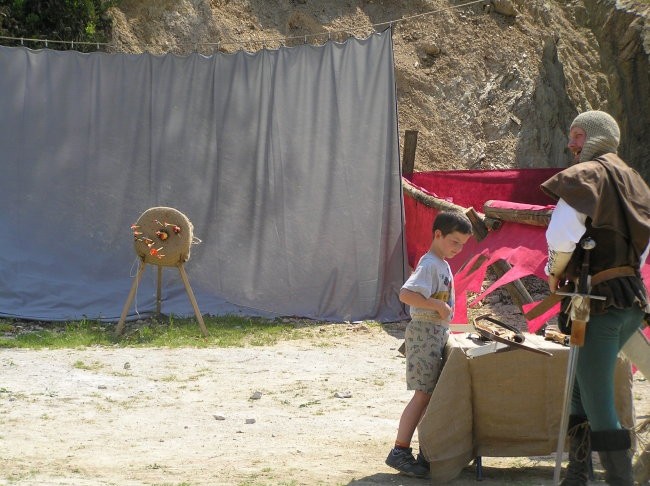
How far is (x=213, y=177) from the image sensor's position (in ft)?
31.2

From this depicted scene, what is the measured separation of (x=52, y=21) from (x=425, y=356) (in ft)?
30.0

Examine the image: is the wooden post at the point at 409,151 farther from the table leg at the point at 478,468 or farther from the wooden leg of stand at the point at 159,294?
the table leg at the point at 478,468

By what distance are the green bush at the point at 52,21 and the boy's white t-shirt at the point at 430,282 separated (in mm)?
8350

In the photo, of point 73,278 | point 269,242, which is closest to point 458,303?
point 269,242

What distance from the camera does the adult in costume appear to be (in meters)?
3.59

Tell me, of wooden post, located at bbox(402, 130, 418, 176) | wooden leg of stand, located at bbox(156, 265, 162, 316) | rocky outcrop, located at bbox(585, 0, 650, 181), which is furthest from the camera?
rocky outcrop, located at bbox(585, 0, 650, 181)

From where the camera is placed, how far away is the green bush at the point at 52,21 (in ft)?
38.4

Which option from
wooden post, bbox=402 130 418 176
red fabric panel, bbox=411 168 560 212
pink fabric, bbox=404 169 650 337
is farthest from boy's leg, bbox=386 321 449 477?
wooden post, bbox=402 130 418 176

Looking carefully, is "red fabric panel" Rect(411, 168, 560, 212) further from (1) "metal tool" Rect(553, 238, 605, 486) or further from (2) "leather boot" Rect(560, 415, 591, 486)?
(1) "metal tool" Rect(553, 238, 605, 486)

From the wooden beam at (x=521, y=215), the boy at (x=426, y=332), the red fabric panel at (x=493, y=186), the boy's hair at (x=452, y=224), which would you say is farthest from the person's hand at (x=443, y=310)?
the red fabric panel at (x=493, y=186)

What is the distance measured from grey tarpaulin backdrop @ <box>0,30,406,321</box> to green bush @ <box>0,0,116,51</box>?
2.36 meters

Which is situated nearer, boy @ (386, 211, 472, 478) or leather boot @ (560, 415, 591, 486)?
leather boot @ (560, 415, 591, 486)

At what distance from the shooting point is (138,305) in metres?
9.16

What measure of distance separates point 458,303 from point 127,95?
15.4 feet
